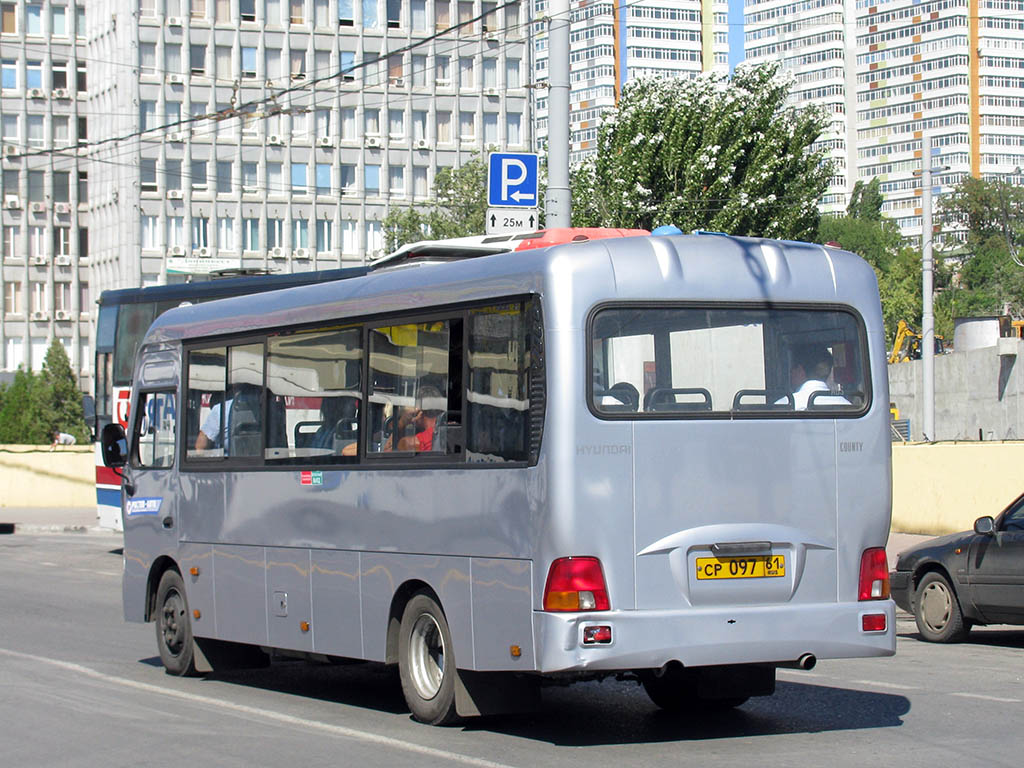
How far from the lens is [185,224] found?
9538 cm

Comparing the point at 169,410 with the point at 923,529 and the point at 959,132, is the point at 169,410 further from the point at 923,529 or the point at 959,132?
the point at 959,132

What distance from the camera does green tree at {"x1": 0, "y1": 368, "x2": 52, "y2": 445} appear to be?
90.8 meters

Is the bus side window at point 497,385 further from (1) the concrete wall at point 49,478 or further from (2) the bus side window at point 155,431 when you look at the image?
(1) the concrete wall at point 49,478

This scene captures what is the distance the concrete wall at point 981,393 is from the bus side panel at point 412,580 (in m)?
39.5

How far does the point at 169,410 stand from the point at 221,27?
8593 centimetres

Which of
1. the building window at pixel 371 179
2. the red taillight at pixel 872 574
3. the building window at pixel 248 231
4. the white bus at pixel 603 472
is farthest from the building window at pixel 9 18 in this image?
the red taillight at pixel 872 574

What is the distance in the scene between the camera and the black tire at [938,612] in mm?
15266

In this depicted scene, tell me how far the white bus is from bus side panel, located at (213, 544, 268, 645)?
0.72 m

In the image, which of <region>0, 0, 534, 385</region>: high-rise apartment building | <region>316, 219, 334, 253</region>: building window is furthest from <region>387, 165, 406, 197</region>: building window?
<region>316, 219, 334, 253</region>: building window

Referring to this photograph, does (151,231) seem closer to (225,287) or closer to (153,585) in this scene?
(225,287)

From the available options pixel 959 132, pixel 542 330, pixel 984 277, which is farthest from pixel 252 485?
pixel 959 132

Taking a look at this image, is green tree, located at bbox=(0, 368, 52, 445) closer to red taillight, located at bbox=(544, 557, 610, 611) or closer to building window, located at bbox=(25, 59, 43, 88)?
building window, located at bbox=(25, 59, 43, 88)

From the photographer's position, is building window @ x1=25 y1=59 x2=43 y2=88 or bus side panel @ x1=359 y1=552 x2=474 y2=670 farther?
building window @ x1=25 y1=59 x2=43 y2=88

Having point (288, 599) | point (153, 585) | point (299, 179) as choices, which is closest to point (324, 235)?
point (299, 179)
